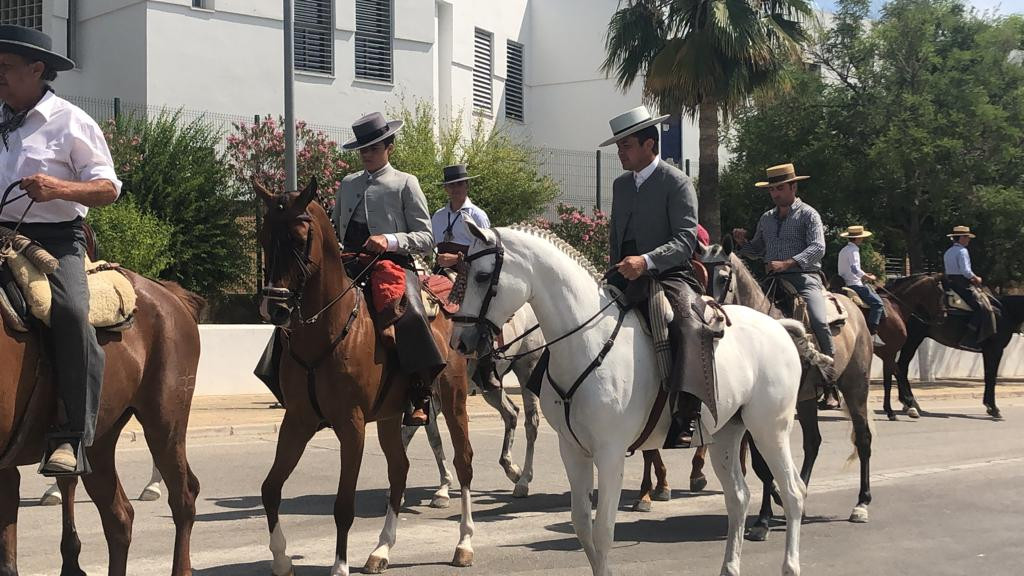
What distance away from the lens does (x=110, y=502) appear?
616 cm

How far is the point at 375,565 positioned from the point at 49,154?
3477 mm

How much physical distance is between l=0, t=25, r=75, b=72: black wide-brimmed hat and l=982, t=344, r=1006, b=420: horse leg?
1770 centimetres

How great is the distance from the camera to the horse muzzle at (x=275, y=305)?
6441mm

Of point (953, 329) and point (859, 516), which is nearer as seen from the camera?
point (859, 516)

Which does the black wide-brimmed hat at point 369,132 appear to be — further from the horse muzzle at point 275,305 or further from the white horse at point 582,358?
the white horse at point 582,358

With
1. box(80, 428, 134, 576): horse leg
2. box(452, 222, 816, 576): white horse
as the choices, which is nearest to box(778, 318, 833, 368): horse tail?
box(452, 222, 816, 576): white horse

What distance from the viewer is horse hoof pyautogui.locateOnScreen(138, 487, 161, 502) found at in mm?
9923

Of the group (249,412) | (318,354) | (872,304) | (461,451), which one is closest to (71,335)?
(318,354)

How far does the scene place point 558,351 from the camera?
620 centimetres

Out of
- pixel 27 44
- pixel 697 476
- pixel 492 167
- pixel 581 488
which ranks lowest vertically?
pixel 697 476

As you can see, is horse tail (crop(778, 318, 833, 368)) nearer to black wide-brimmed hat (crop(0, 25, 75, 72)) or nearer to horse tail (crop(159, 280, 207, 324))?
horse tail (crop(159, 280, 207, 324))

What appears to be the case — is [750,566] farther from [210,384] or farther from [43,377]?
[210,384]

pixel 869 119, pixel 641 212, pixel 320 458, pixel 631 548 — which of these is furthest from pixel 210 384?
pixel 869 119

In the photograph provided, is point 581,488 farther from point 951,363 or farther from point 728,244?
point 951,363
